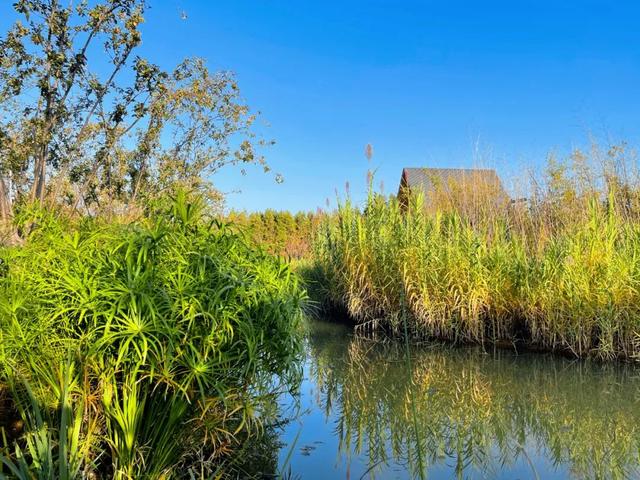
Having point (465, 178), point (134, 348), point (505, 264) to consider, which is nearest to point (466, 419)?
point (134, 348)

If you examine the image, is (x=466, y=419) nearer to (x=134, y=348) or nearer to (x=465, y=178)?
(x=134, y=348)

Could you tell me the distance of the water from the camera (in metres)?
2.57

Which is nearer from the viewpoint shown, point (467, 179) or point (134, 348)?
point (134, 348)

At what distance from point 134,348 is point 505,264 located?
14.6ft

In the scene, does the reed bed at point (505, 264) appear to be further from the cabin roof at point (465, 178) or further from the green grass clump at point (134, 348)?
the green grass clump at point (134, 348)

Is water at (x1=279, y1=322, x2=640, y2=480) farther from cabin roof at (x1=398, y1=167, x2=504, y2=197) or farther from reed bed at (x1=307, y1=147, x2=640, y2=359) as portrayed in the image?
cabin roof at (x1=398, y1=167, x2=504, y2=197)

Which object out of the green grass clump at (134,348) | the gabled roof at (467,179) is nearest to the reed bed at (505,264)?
the gabled roof at (467,179)

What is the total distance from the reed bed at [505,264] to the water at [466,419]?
0.41m

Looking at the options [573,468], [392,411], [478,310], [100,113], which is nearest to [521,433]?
[573,468]

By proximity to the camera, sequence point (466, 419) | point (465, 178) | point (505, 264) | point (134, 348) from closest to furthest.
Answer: point (134, 348), point (466, 419), point (505, 264), point (465, 178)

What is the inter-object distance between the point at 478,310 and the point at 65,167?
14.7ft

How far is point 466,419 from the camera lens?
126 inches

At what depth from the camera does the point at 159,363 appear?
1854 millimetres

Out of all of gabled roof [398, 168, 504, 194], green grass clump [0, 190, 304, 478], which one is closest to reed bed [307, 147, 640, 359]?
gabled roof [398, 168, 504, 194]
